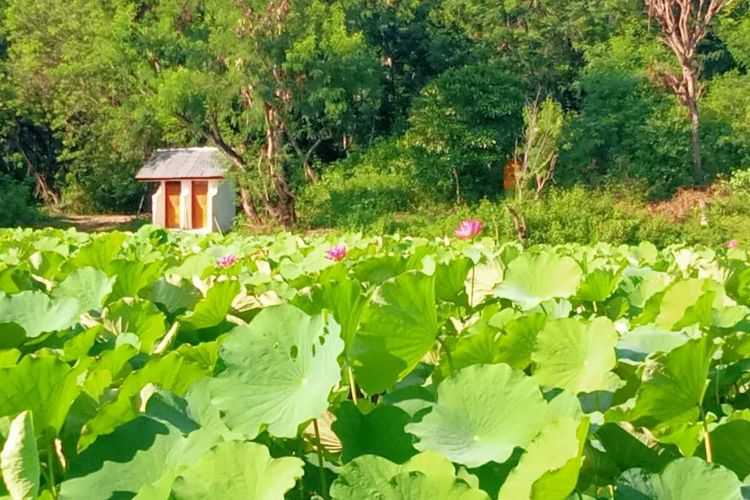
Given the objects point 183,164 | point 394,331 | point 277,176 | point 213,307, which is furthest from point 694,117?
point 394,331

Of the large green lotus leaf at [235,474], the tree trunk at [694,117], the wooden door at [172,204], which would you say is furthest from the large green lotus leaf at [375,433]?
the wooden door at [172,204]

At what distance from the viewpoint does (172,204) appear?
1756 cm

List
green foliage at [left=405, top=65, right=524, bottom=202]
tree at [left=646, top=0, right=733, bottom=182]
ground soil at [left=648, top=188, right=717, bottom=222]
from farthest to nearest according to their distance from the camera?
1. green foliage at [left=405, top=65, right=524, bottom=202]
2. tree at [left=646, top=0, right=733, bottom=182]
3. ground soil at [left=648, top=188, right=717, bottom=222]

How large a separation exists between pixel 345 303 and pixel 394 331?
4cm

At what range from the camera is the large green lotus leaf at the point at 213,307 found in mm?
795

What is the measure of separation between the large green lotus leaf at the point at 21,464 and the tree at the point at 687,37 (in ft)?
49.7

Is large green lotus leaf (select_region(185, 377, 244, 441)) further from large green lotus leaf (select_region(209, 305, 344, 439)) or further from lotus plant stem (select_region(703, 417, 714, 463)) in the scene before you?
lotus plant stem (select_region(703, 417, 714, 463))

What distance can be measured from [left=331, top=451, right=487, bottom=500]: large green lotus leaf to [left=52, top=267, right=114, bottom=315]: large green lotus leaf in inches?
24.8

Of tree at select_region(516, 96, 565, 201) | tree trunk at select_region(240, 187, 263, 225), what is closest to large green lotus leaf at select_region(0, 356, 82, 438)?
tree at select_region(516, 96, 565, 201)

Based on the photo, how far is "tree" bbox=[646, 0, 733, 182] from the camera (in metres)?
14.4

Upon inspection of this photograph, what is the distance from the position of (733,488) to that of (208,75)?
14.0 metres

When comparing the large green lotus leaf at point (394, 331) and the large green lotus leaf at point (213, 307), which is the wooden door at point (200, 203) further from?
the large green lotus leaf at point (394, 331)

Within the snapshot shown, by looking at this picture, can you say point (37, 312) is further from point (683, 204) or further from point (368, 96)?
point (368, 96)

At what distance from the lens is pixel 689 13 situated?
14.7m
